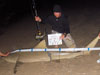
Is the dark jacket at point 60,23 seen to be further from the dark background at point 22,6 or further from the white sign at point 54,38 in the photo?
the dark background at point 22,6

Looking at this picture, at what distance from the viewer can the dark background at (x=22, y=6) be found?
7.53m

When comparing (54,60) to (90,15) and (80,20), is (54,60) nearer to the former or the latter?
(80,20)

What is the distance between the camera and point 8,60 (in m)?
4.18

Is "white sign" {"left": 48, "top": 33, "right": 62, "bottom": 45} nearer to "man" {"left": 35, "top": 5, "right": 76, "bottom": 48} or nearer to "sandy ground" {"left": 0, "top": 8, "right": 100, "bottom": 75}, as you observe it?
"man" {"left": 35, "top": 5, "right": 76, "bottom": 48}

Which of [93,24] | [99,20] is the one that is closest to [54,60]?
[93,24]

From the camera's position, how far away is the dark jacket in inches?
142

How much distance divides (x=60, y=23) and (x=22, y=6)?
19.7 feet

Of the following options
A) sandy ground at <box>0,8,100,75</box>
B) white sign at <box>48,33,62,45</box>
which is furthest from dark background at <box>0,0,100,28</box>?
white sign at <box>48,33,62,45</box>

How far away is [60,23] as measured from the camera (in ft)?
12.1

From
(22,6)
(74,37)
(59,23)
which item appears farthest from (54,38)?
(22,6)

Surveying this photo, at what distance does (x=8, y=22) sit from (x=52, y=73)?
4466 millimetres

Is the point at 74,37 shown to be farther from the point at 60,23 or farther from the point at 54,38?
the point at 60,23

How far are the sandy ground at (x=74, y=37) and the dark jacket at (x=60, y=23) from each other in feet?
2.67

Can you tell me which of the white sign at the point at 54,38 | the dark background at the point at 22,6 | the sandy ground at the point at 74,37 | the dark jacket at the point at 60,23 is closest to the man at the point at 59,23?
the dark jacket at the point at 60,23
